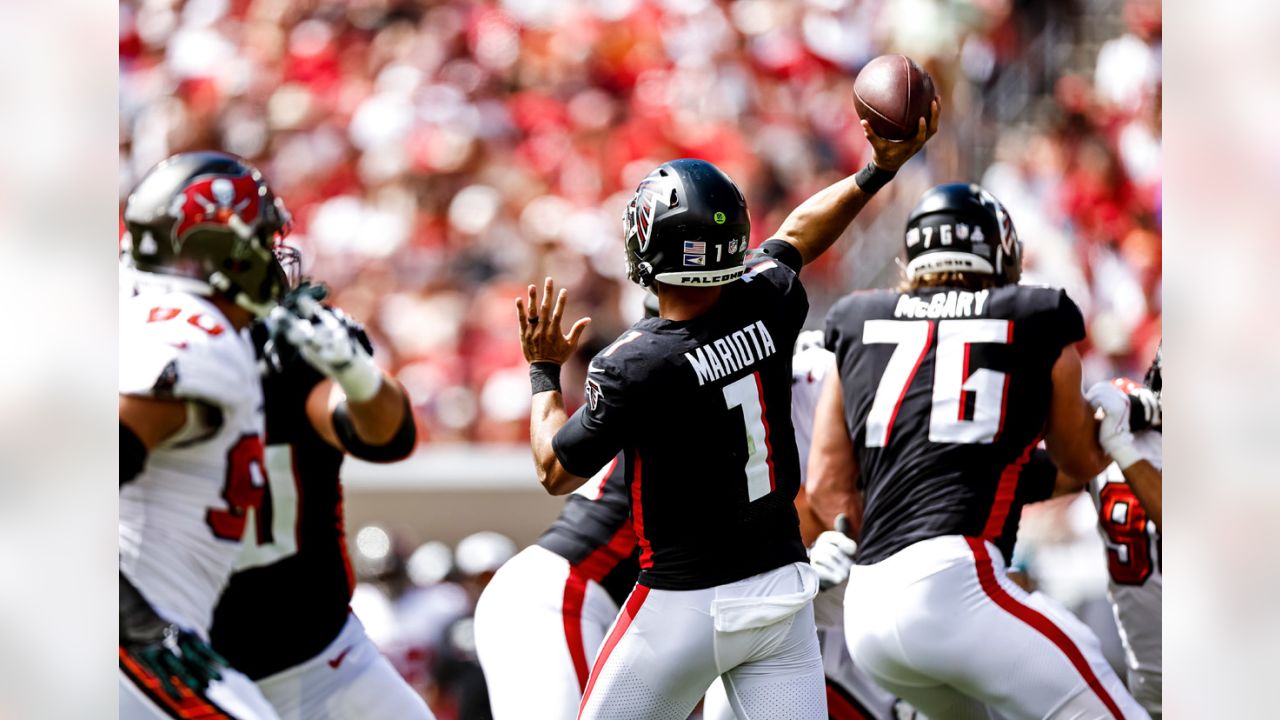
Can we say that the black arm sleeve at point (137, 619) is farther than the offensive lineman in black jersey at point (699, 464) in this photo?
Yes

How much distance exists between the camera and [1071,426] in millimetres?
4523

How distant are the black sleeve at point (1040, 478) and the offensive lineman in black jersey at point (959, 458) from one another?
0.42 meters

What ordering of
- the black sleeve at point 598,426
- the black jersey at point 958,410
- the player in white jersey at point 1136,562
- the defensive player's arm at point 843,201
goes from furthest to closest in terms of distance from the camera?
the player in white jersey at point 1136,562
the black jersey at point 958,410
the defensive player's arm at point 843,201
the black sleeve at point 598,426

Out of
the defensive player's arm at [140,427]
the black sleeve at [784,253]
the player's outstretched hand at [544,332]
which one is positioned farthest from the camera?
the black sleeve at [784,253]

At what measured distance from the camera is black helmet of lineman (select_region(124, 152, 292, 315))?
4238mm

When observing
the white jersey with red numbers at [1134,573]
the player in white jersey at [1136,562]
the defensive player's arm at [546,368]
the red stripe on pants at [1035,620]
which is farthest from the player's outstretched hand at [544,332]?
the white jersey with red numbers at [1134,573]

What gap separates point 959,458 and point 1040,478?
3.03 feet

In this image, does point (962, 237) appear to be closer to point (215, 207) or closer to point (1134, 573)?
point (1134, 573)

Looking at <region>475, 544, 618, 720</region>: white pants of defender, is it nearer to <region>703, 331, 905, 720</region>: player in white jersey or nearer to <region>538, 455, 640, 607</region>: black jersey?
<region>538, 455, 640, 607</region>: black jersey

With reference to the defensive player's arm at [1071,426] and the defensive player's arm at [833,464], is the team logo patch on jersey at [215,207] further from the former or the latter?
the defensive player's arm at [1071,426]

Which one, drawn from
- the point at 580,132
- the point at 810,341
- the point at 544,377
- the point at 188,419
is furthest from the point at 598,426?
the point at 580,132

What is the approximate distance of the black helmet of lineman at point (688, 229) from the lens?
11.9 ft

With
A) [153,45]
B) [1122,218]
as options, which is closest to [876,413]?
[1122,218]
